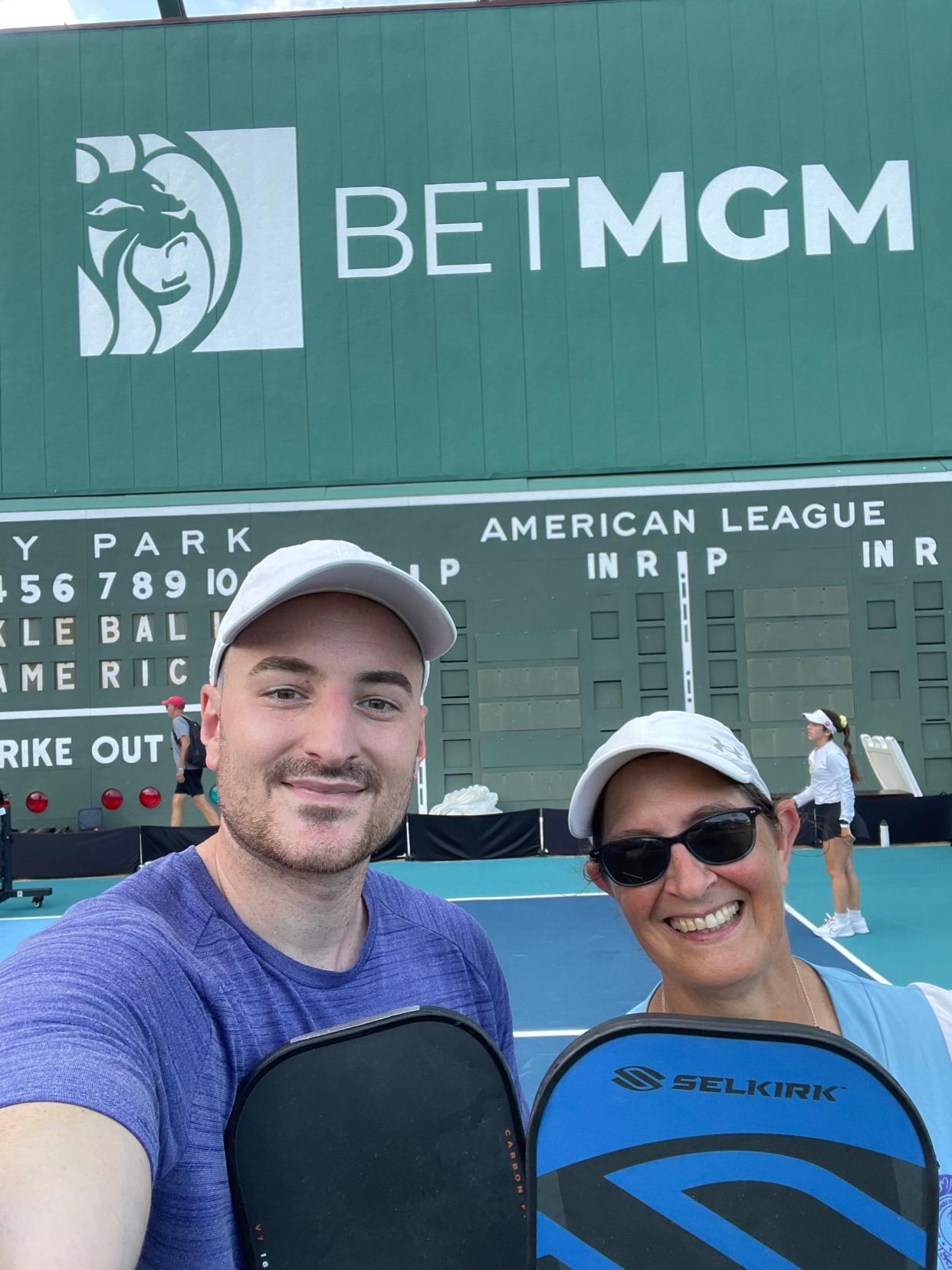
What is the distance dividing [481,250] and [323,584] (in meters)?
14.3

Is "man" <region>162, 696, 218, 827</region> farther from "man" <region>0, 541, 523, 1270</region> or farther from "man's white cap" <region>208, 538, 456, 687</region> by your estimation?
"man's white cap" <region>208, 538, 456, 687</region>

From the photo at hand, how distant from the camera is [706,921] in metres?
1.74

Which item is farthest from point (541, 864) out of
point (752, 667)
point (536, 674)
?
point (752, 667)

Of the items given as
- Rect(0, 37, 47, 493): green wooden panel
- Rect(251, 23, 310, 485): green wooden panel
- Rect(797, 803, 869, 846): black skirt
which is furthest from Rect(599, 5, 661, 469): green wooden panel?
Rect(0, 37, 47, 493): green wooden panel

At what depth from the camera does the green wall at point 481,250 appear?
14.6 metres

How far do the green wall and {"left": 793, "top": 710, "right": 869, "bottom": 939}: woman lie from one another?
6130 mm

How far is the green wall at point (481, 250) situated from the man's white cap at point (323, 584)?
13287 mm

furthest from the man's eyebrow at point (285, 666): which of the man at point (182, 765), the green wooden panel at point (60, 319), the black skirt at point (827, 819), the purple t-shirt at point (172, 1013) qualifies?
the green wooden panel at point (60, 319)

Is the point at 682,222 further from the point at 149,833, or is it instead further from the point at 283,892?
the point at 283,892

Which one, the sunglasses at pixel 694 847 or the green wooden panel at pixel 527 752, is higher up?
the sunglasses at pixel 694 847

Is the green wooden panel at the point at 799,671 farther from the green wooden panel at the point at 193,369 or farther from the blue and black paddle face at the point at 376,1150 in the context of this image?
the blue and black paddle face at the point at 376,1150

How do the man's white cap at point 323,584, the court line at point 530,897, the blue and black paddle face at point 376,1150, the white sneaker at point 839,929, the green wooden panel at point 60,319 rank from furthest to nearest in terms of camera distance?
the green wooden panel at point 60,319 < the court line at point 530,897 < the white sneaker at point 839,929 < the man's white cap at point 323,584 < the blue and black paddle face at point 376,1150

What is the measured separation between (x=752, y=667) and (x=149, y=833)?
774 cm

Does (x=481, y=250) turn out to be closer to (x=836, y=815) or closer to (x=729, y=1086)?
(x=836, y=815)
